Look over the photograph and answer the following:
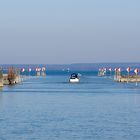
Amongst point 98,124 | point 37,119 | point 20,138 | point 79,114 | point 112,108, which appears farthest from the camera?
point 112,108

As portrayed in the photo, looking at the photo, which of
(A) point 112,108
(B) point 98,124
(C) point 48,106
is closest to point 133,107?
(A) point 112,108

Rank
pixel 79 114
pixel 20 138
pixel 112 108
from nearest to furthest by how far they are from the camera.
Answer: pixel 20 138 → pixel 79 114 → pixel 112 108

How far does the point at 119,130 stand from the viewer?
42.4 m

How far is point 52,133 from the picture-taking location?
41.0m

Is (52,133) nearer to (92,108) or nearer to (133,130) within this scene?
(133,130)

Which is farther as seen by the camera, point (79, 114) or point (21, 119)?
point (79, 114)

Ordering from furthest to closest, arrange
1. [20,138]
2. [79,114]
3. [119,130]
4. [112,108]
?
[112,108] → [79,114] → [119,130] → [20,138]

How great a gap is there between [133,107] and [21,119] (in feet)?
50.3

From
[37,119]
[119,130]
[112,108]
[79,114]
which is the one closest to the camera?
[119,130]

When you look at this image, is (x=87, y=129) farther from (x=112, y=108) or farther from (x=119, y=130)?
(x=112, y=108)

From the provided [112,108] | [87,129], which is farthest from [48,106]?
[87,129]

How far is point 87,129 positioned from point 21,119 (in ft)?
24.5

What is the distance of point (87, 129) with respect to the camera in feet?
141

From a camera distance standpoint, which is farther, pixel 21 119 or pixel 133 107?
pixel 133 107
